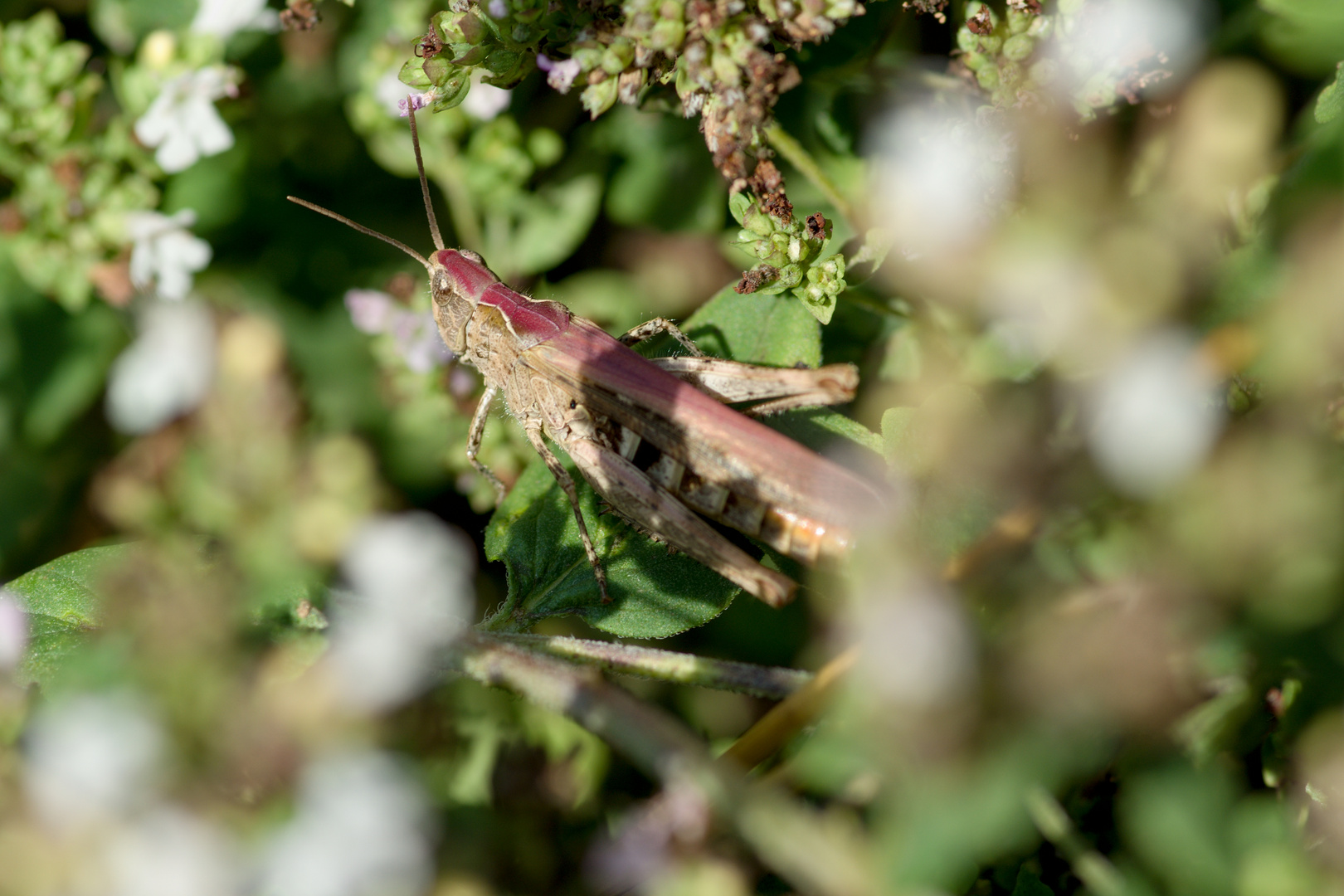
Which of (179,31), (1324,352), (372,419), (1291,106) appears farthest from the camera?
(372,419)

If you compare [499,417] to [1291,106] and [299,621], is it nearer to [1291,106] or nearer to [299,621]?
[299,621]

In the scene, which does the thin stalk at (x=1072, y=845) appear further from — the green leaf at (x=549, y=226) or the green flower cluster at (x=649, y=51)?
the green leaf at (x=549, y=226)

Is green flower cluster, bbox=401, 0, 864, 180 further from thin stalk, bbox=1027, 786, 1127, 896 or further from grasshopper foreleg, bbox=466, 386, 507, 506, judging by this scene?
thin stalk, bbox=1027, 786, 1127, 896

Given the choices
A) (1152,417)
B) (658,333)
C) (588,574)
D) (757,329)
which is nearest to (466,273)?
(658,333)

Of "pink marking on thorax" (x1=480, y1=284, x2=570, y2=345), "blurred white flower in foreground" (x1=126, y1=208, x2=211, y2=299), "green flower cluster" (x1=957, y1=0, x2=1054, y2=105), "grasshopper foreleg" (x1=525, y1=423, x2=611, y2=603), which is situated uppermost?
"green flower cluster" (x1=957, y1=0, x2=1054, y2=105)

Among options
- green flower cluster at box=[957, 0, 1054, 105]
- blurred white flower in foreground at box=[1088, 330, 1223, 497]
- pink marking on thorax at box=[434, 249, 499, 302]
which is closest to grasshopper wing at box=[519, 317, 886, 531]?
pink marking on thorax at box=[434, 249, 499, 302]

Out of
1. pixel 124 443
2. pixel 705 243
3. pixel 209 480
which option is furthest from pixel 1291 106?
pixel 124 443
